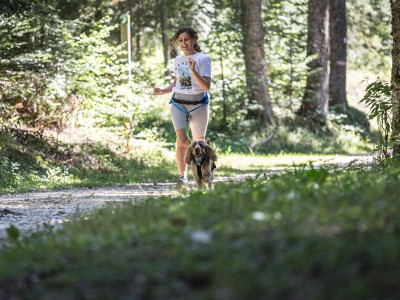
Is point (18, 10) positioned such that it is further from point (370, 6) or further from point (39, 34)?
point (370, 6)

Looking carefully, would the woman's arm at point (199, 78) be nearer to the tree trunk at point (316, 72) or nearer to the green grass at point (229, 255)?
the green grass at point (229, 255)

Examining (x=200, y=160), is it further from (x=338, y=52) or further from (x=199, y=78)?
(x=338, y=52)

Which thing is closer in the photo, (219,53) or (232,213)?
(232,213)

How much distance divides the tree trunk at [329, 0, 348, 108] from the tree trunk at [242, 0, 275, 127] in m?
6.89

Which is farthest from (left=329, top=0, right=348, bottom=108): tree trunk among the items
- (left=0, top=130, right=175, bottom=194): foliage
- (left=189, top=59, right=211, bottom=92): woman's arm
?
(left=189, top=59, right=211, bottom=92): woman's arm

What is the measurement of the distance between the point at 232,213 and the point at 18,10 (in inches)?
358

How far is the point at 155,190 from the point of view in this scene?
13227 mm

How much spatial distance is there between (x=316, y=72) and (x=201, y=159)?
17.2 meters

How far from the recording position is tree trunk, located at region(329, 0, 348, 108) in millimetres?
32281

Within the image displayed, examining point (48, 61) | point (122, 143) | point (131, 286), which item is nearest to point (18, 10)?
point (48, 61)

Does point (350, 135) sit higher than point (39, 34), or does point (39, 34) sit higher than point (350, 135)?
point (39, 34)

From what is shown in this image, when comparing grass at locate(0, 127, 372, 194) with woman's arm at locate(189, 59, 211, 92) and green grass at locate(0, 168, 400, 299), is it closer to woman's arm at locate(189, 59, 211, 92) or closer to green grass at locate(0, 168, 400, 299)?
woman's arm at locate(189, 59, 211, 92)

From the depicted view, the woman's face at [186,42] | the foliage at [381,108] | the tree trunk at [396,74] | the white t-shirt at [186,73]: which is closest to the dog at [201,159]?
the white t-shirt at [186,73]

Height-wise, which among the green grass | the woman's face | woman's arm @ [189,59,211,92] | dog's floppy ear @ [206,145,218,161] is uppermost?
the woman's face
